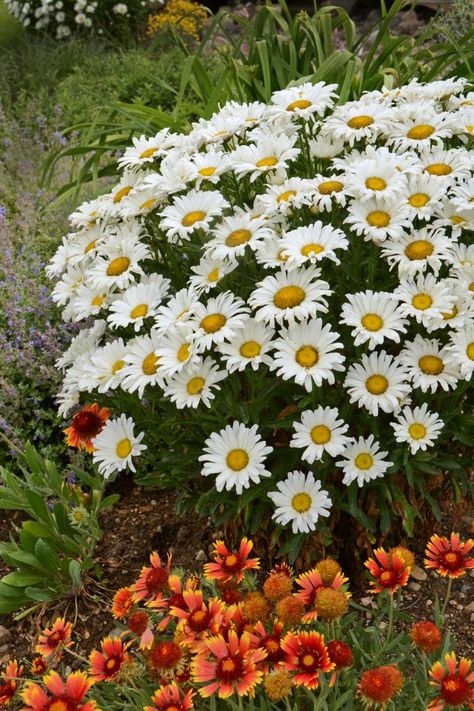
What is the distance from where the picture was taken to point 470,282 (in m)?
2.05

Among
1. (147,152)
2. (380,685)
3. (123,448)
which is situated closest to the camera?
(380,685)

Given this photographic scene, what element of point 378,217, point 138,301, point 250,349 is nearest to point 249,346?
point 250,349

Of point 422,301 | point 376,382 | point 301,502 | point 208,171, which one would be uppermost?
point 208,171

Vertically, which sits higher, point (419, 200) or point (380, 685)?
point (419, 200)

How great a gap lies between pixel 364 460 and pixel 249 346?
43cm

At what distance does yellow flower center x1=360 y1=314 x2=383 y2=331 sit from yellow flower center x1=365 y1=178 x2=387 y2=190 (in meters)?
0.34

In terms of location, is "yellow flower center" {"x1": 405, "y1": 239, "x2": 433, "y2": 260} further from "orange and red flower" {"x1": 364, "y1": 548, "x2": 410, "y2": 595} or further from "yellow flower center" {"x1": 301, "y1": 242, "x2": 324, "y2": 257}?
"orange and red flower" {"x1": 364, "y1": 548, "x2": 410, "y2": 595}

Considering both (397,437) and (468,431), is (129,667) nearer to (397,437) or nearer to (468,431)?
(397,437)

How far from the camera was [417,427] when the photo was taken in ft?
6.81

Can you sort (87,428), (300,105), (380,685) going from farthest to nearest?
(300,105), (87,428), (380,685)

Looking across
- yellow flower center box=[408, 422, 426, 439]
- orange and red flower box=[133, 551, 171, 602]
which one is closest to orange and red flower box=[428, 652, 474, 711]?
orange and red flower box=[133, 551, 171, 602]

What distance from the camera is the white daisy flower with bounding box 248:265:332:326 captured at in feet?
6.41

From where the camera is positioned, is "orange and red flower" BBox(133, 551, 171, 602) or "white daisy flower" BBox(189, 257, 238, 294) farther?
"white daisy flower" BBox(189, 257, 238, 294)

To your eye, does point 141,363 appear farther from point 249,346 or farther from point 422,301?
point 422,301
